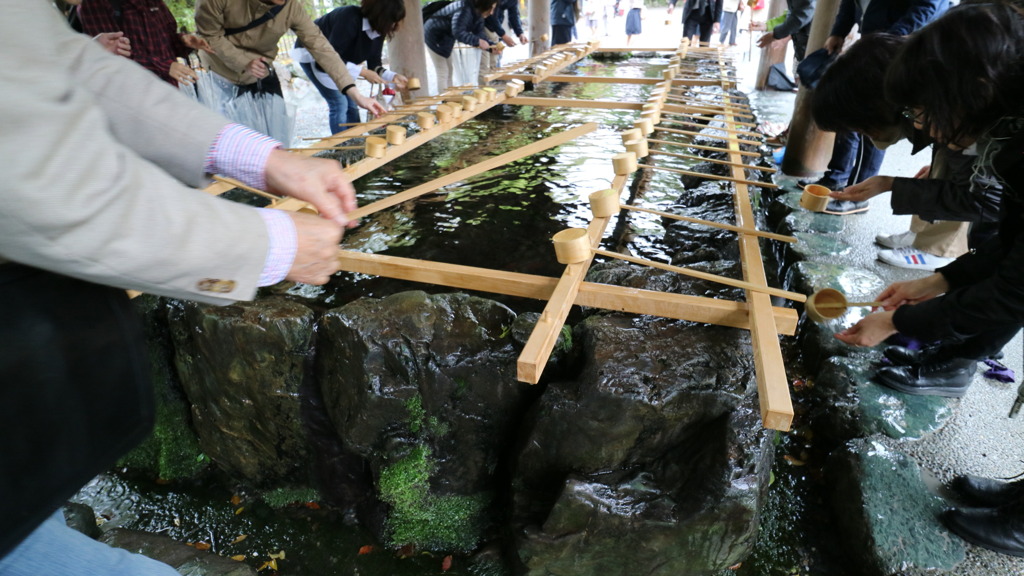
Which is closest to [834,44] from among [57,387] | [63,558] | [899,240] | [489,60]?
[899,240]

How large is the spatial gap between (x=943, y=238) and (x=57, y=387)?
14.3ft

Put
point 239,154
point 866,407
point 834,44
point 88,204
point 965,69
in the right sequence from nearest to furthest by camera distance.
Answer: point 88,204, point 239,154, point 965,69, point 866,407, point 834,44

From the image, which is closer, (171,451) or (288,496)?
(288,496)

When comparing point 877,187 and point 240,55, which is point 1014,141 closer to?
point 877,187

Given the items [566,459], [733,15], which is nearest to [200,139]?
[566,459]

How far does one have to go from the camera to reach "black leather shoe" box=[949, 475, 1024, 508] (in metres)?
1.95

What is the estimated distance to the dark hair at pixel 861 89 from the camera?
211 cm

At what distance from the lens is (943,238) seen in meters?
3.47

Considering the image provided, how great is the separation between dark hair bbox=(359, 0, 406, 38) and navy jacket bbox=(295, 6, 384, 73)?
0.22m

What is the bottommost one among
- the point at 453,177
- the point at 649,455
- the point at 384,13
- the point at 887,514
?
the point at 887,514

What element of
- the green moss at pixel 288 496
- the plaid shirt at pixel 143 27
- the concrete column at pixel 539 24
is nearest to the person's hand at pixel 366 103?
the plaid shirt at pixel 143 27

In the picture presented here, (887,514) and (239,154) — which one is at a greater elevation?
(239,154)

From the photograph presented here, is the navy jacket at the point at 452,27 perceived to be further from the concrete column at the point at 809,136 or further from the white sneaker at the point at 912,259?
the white sneaker at the point at 912,259

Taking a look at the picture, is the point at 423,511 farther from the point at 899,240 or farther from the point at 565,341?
the point at 899,240
